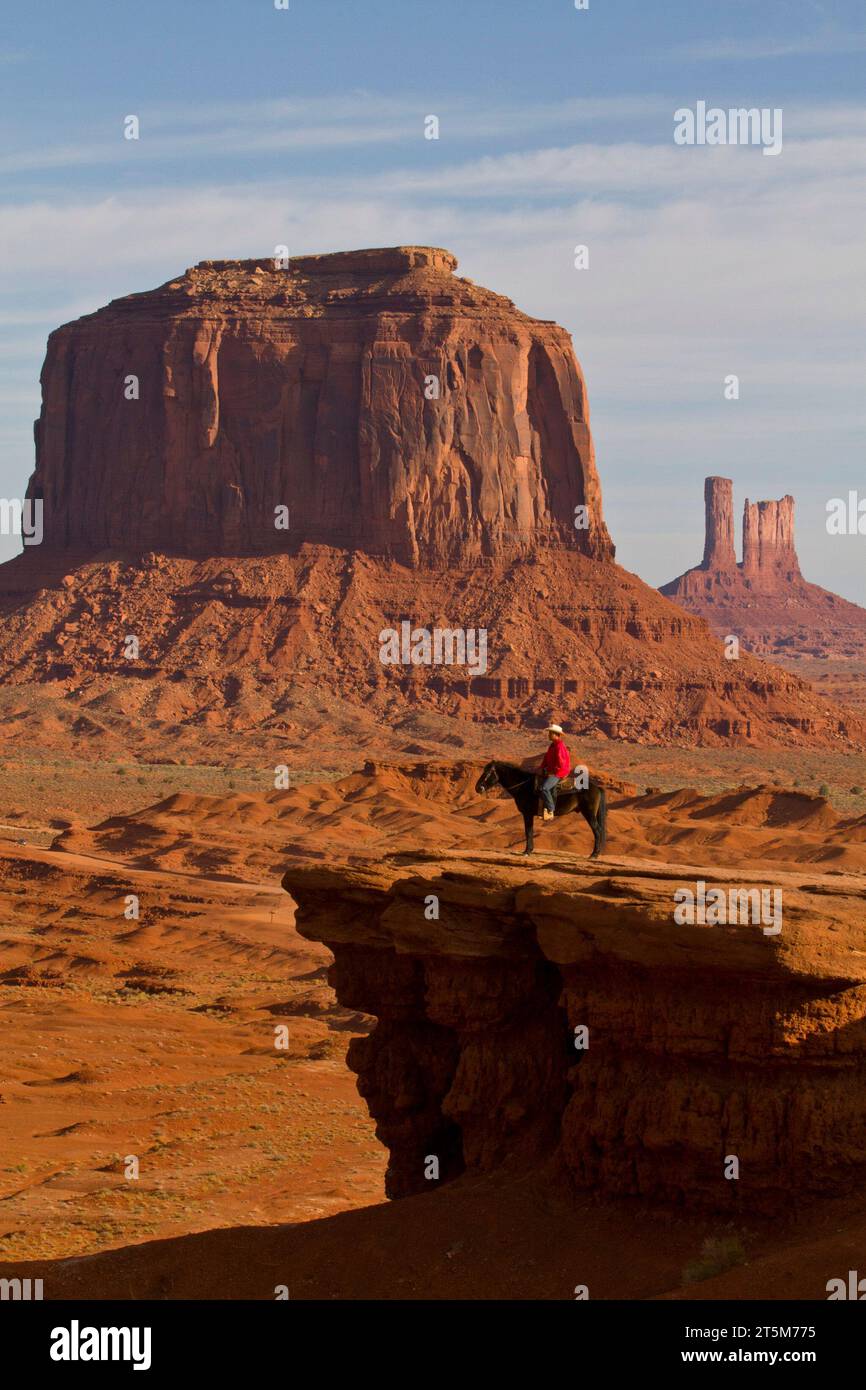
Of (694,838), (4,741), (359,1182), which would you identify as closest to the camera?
(359,1182)

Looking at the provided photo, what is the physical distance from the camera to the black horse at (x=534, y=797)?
17359 millimetres

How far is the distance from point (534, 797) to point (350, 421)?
322 feet

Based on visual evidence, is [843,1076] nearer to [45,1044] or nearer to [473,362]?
[45,1044]

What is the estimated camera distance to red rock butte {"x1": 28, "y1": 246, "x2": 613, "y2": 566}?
112562mm

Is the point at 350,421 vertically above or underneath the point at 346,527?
above

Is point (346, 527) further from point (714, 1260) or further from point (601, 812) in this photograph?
point (714, 1260)

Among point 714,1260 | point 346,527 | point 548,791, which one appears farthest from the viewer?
point 346,527

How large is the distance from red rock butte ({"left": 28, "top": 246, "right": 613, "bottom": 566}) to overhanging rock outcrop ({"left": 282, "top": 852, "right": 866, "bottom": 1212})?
9569 centimetres

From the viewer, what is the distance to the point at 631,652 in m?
109

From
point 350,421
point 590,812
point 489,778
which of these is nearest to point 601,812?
point 590,812

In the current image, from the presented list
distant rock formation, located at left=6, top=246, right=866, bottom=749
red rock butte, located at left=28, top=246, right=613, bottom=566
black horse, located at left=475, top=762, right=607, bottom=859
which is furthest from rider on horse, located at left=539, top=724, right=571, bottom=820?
red rock butte, located at left=28, top=246, right=613, bottom=566

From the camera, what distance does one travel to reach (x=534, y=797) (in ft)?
57.4

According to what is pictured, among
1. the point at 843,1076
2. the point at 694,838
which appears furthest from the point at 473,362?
the point at 843,1076
